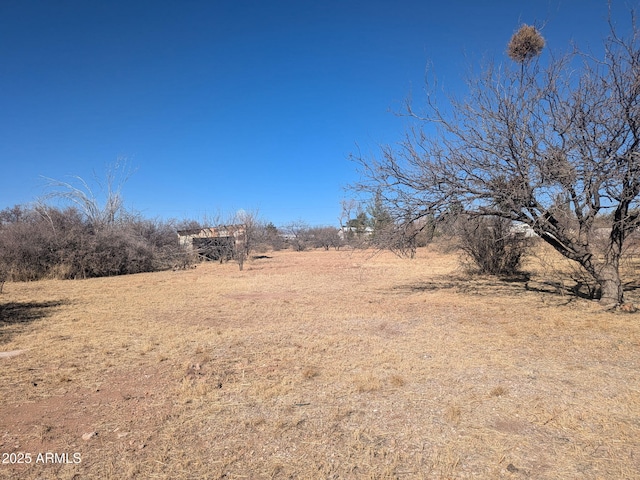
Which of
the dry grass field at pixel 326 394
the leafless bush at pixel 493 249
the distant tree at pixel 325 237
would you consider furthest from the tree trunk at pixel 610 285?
the distant tree at pixel 325 237

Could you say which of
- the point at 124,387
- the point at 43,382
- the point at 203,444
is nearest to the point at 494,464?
the point at 203,444

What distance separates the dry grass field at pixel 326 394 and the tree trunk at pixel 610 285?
55cm

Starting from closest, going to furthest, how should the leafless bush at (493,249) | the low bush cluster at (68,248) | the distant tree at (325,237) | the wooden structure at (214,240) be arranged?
the leafless bush at (493,249)
the low bush cluster at (68,248)
the wooden structure at (214,240)
the distant tree at (325,237)

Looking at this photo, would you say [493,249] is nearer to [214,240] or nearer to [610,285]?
[610,285]

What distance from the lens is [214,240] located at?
25344 millimetres

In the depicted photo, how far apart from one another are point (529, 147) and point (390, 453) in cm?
729

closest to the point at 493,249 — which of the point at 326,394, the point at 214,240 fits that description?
the point at 326,394

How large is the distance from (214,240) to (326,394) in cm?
2264

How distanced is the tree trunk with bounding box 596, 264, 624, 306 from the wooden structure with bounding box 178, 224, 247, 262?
60.8ft

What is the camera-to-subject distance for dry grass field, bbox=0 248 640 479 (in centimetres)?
269

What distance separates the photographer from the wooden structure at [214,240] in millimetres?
24023

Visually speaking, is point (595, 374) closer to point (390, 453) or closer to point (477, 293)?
point (390, 453)

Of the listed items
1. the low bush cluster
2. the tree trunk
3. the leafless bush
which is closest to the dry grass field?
the tree trunk

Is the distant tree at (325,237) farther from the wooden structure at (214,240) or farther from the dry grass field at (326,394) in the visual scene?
the dry grass field at (326,394)
